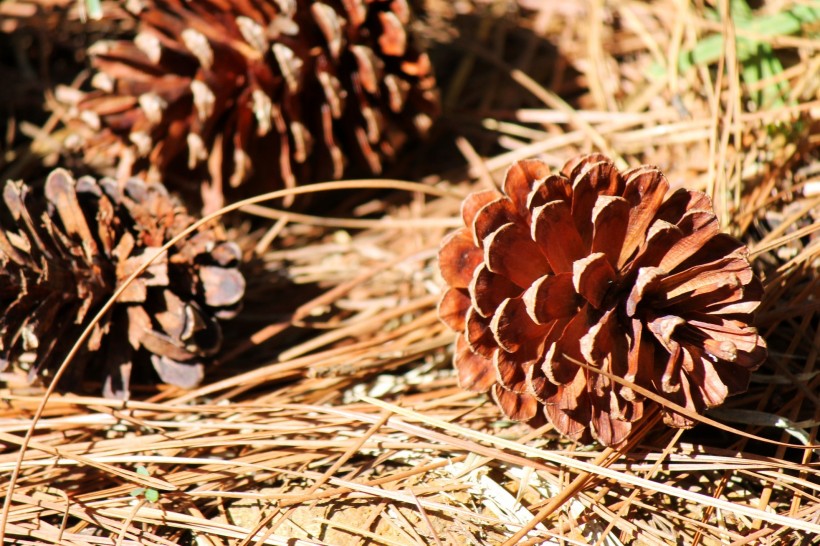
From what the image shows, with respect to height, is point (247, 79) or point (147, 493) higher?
point (247, 79)

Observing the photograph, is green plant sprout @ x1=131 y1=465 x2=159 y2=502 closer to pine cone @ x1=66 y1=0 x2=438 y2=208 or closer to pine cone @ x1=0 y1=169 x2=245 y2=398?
pine cone @ x1=0 y1=169 x2=245 y2=398

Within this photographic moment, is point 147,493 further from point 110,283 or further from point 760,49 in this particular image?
point 760,49

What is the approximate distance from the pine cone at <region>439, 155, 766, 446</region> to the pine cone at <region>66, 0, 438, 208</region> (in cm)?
49

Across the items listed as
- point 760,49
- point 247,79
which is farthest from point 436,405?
point 760,49

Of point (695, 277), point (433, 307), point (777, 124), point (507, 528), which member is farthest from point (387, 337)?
point (777, 124)

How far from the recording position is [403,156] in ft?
5.14

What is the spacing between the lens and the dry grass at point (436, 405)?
0.94 meters

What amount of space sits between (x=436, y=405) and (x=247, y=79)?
2.31 feet

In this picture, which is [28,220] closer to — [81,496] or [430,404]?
[81,496]

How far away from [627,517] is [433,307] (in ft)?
1.59

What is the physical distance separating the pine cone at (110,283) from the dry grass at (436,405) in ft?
0.24

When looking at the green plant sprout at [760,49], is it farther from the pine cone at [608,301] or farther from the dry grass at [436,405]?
the pine cone at [608,301]

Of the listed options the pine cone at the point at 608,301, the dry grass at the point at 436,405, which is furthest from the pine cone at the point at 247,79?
the pine cone at the point at 608,301

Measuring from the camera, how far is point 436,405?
1.08 m
